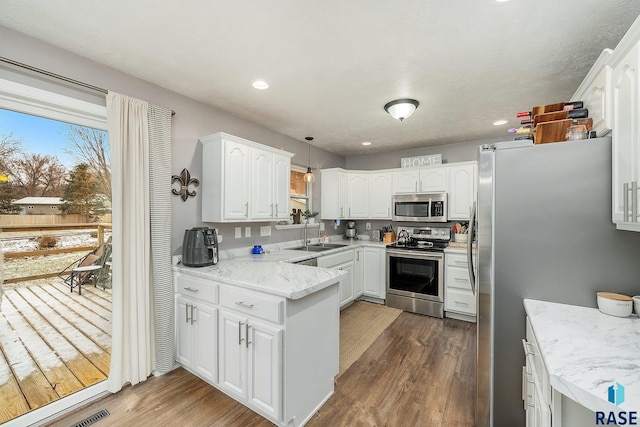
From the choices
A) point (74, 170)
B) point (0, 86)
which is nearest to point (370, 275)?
point (74, 170)

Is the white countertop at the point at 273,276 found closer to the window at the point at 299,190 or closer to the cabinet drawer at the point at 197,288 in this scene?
the cabinet drawer at the point at 197,288

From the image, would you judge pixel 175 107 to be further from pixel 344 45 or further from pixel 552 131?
pixel 552 131

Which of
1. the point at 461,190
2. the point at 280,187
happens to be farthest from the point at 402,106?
the point at 461,190

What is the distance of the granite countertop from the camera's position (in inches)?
30.2

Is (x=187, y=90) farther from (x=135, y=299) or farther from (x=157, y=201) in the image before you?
(x=135, y=299)

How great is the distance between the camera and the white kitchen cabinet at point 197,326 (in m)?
2.03

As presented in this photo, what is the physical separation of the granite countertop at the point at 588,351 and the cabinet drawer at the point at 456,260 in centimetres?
214

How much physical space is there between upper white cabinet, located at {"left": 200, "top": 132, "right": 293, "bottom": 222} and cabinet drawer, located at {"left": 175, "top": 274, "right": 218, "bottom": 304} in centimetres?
60

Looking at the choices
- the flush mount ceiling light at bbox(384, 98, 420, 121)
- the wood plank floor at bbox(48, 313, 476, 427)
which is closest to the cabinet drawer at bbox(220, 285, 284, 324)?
the wood plank floor at bbox(48, 313, 476, 427)

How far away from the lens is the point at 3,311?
1678mm

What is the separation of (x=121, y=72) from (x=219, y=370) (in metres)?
2.45

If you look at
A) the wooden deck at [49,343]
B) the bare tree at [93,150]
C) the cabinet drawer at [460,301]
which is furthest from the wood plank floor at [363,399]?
the bare tree at [93,150]

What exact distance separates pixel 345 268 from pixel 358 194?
4.66 ft

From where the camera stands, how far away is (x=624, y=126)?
115 cm
